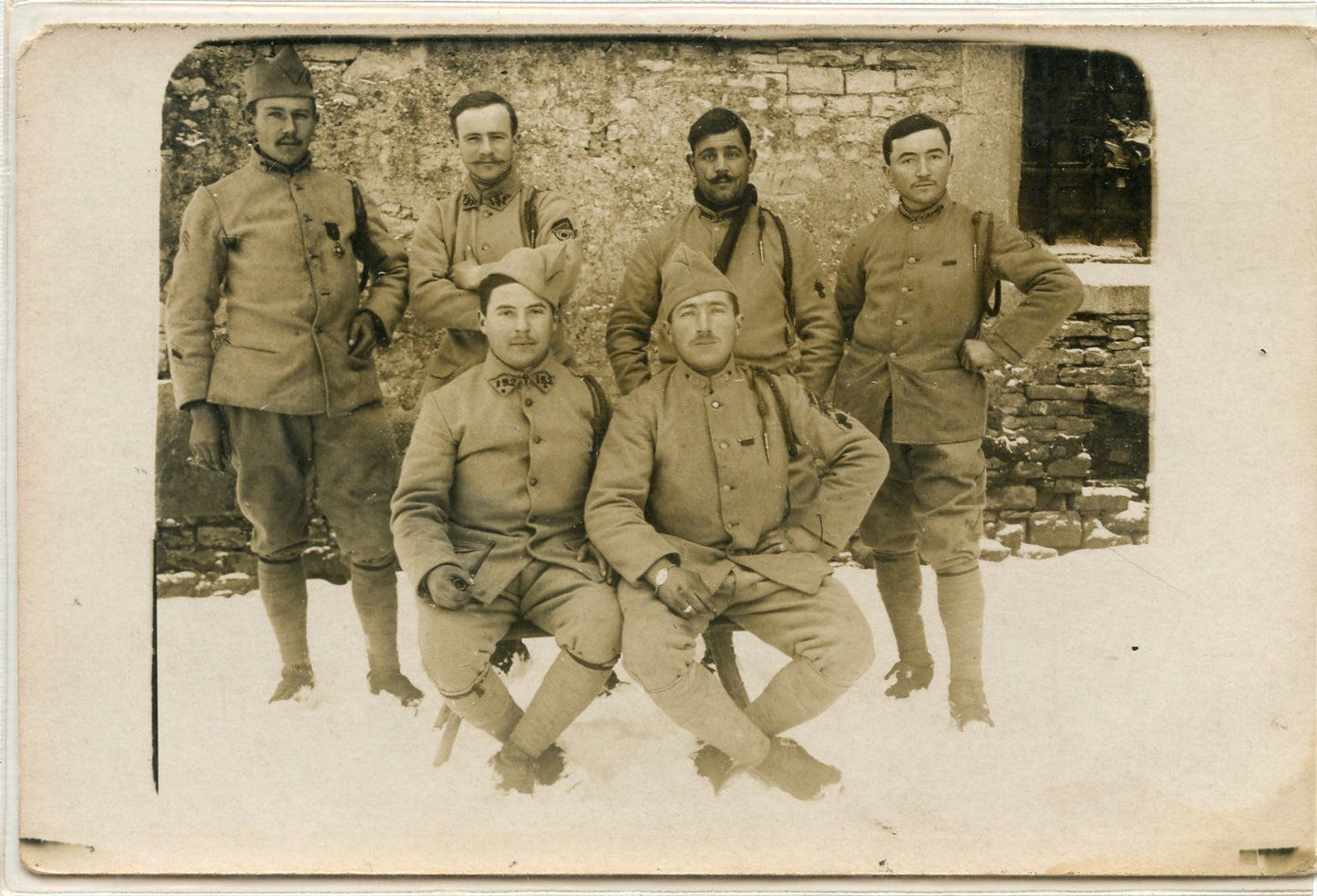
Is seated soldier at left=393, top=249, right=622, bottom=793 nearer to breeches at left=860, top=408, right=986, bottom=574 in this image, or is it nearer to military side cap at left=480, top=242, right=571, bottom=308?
military side cap at left=480, top=242, right=571, bottom=308

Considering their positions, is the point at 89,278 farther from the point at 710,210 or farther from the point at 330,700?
the point at 710,210

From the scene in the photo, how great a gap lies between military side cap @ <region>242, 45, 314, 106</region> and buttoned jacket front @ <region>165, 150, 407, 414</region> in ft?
0.76

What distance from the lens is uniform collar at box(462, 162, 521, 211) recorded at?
12.0 feet

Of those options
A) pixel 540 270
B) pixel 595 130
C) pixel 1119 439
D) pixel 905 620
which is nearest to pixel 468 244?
pixel 540 270

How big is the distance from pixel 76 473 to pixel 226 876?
152 cm

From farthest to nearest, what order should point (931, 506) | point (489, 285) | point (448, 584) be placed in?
1. point (931, 506)
2. point (489, 285)
3. point (448, 584)

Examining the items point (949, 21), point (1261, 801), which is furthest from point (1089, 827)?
point (949, 21)

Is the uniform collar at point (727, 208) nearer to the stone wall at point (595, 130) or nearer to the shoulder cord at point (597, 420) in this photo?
the stone wall at point (595, 130)

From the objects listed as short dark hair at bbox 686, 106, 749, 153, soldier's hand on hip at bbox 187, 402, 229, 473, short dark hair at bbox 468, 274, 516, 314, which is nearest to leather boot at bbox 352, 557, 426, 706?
soldier's hand on hip at bbox 187, 402, 229, 473

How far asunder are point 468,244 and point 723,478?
3.84 feet

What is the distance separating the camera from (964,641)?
12.5 feet

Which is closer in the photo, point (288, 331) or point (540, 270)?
point (540, 270)

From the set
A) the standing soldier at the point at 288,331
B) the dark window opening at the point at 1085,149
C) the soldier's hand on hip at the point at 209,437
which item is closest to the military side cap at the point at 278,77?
the standing soldier at the point at 288,331

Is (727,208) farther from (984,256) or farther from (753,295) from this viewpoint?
(984,256)
